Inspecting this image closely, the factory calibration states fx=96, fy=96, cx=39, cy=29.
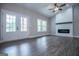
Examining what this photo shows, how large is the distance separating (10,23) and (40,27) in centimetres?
59

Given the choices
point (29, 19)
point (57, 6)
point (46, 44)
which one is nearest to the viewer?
point (57, 6)

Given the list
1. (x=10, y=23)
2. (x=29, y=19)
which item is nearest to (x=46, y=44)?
(x=29, y=19)

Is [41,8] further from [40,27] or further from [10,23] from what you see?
[10,23]

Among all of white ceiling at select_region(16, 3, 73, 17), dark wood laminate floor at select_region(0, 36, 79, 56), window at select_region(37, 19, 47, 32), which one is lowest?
dark wood laminate floor at select_region(0, 36, 79, 56)

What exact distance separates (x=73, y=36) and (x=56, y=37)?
352mm

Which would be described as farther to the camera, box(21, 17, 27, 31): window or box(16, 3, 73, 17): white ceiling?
box(21, 17, 27, 31): window

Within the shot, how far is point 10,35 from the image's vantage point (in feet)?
5.99

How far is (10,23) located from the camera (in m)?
1.83

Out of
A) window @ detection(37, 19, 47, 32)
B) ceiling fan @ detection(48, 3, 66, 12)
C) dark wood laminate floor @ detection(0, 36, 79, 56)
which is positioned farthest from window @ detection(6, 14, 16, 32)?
ceiling fan @ detection(48, 3, 66, 12)

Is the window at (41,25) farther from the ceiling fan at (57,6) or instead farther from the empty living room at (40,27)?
the ceiling fan at (57,6)

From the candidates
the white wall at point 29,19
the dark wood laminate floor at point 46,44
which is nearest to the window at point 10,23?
the white wall at point 29,19

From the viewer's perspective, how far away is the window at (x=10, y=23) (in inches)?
70.9

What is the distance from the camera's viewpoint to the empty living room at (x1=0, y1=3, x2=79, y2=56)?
5.84 feet

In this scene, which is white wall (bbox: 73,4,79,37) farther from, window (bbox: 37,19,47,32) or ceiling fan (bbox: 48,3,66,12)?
window (bbox: 37,19,47,32)
